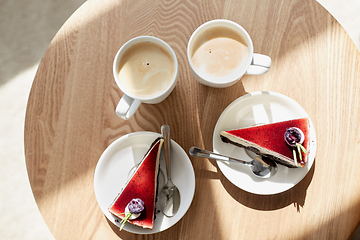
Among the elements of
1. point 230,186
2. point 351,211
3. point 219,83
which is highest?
point 219,83

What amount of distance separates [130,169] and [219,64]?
0.59 metres

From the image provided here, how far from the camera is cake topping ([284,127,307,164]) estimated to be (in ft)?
3.61

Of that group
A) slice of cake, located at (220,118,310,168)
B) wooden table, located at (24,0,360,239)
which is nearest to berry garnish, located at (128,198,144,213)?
wooden table, located at (24,0,360,239)

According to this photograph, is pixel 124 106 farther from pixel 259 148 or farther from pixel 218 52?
pixel 259 148

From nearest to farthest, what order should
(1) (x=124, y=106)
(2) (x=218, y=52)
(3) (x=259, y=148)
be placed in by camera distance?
(1) (x=124, y=106) < (2) (x=218, y=52) < (3) (x=259, y=148)

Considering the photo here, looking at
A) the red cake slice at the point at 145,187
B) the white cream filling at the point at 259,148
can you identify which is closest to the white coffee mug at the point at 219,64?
the white cream filling at the point at 259,148

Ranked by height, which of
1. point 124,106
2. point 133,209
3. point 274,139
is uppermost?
point 124,106

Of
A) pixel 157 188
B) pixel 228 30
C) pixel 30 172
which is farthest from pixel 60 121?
pixel 228 30

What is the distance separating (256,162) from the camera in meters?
1.15

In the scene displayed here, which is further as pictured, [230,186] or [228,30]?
[230,186]

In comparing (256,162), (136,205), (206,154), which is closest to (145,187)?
(136,205)

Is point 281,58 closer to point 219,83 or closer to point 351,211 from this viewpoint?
point 219,83

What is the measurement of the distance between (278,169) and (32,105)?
1109 mm

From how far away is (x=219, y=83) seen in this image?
3.30 feet
